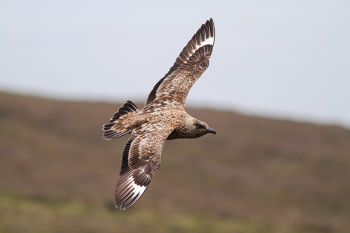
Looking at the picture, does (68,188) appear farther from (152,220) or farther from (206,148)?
(206,148)

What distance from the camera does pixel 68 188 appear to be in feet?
123

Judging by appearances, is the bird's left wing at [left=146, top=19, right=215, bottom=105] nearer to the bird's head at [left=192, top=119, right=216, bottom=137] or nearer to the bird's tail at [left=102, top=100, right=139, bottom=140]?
the bird's tail at [left=102, top=100, right=139, bottom=140]

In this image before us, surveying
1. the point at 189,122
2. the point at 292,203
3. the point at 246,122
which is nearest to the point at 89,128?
the point at 246,122

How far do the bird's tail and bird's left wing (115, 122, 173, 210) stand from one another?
0.87 feet

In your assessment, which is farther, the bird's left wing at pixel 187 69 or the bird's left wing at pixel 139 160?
the bird's left wing at pixel 187 69

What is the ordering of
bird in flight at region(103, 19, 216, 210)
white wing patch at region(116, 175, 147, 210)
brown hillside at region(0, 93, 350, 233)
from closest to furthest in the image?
white wing patch at region(116, 175, 147, 210) → bird in flight at region(103, 19, 216, 210) → brown hillside at region(0, 93, 350, 233)

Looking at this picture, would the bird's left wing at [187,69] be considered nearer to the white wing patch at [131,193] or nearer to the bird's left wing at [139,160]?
the bird's left wing at [139,160]

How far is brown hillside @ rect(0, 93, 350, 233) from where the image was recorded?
34416 millimetres

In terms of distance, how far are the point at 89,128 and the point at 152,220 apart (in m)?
15.4

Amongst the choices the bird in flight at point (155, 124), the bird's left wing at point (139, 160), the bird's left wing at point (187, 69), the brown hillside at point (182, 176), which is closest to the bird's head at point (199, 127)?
the bird in flight at point (155, 124)

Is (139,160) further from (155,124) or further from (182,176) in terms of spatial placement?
(182,176)

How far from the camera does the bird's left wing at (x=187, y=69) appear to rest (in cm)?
1318

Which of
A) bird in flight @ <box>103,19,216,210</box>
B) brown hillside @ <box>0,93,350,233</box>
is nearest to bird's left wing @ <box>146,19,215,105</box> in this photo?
bird in flight @ <box>103,19,216,210</box>

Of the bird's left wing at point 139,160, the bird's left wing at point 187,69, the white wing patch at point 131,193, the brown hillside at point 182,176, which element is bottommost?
the brown hillside at point 182,176
